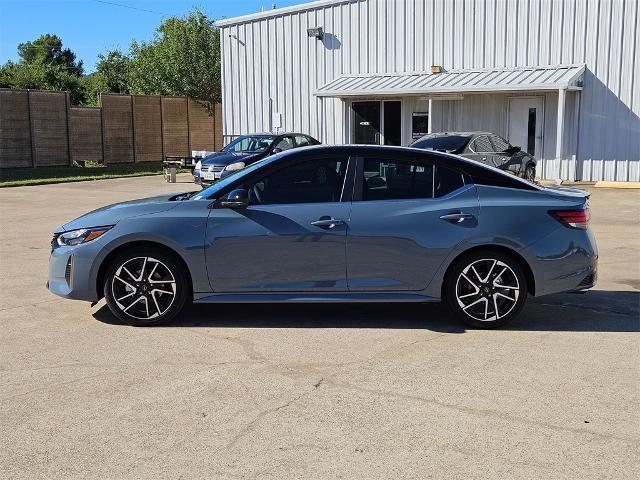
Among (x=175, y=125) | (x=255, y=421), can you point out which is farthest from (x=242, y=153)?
(x=255, y=421)

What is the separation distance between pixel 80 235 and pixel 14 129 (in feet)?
71.6

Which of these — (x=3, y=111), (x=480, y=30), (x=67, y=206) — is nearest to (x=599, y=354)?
(x=67, y=206)

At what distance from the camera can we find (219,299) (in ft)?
19.8

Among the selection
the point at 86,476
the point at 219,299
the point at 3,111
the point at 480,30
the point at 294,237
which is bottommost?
the point at 86,476

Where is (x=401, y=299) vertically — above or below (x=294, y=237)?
below

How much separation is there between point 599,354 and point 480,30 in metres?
18.2

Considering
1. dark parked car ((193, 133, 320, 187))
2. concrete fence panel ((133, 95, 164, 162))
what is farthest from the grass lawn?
dark parked car ((193, 133, 320, 187))

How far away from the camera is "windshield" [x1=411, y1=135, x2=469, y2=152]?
15.0 m

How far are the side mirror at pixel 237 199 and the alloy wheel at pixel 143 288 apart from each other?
77 centimetres

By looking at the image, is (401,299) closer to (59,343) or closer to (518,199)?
(518,199)

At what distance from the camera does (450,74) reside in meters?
22.5

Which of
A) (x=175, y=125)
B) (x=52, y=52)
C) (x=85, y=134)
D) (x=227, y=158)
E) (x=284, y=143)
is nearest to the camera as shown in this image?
(x=227, y=158)

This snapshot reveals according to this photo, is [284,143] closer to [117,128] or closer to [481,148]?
[481,148]

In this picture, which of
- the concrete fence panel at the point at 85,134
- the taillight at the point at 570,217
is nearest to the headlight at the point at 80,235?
the taillight at the point at 570,217
